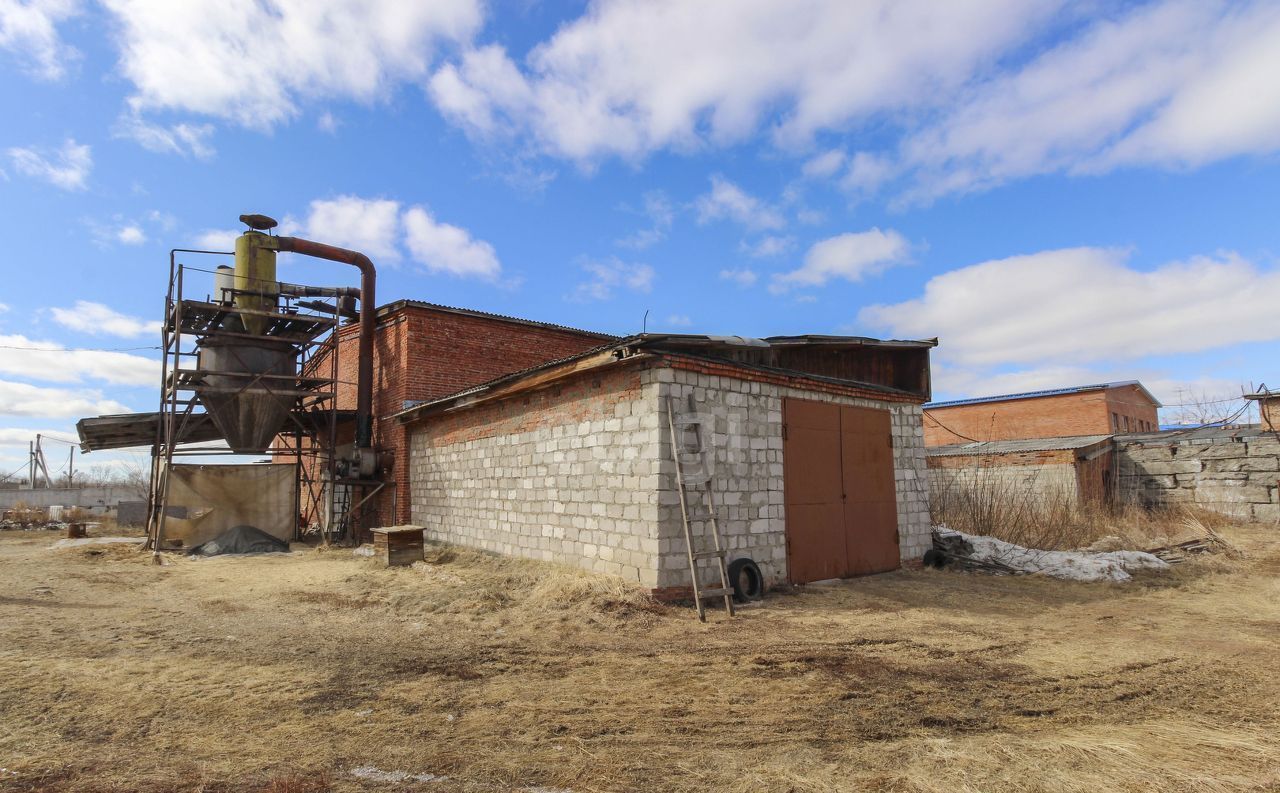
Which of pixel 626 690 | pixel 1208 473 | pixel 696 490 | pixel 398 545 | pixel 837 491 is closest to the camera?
pixel 626 690

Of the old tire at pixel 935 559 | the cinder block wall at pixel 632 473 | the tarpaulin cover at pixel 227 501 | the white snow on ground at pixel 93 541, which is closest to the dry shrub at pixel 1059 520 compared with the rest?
the old tire at pixel 935 559

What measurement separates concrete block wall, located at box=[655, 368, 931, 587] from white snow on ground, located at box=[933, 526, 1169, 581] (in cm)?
→ 450

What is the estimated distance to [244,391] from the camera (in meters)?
14.6

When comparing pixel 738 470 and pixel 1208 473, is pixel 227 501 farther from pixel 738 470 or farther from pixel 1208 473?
pixel 1208 473

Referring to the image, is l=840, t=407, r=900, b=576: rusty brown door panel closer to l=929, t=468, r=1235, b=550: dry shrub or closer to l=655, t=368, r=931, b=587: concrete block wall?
l=655, t=368, r=931, b=587: concrete block wall

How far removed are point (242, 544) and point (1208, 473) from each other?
23.2m

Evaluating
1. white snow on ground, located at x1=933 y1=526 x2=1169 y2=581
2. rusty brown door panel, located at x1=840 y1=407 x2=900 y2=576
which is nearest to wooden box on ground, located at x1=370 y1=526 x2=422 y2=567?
rusty brown door panel, located at x1=840 y1=407 x2=900 y2=576

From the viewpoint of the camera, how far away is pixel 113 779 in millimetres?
3514

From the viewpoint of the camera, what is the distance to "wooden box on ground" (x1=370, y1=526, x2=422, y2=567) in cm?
1106

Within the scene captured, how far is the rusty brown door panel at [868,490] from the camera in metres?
10.2

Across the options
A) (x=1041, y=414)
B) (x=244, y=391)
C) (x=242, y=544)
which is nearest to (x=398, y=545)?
(x=242, y=544)

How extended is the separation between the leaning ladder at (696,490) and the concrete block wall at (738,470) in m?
0.10

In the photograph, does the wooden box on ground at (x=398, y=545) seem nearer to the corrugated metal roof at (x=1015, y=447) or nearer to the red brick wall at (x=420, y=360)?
the red brick wall at (x=420, y=360)

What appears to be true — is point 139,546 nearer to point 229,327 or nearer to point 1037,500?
point 229,327
